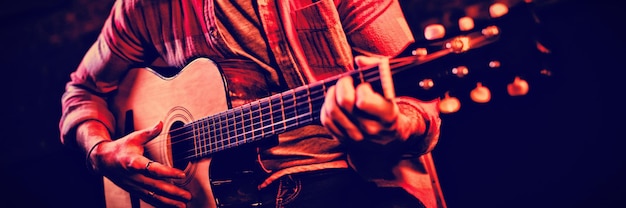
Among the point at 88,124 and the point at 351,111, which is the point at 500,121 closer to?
the point at 351,111

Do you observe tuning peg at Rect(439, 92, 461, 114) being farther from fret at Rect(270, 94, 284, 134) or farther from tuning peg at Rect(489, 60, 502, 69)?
fret at Rect(270, 94, 284, 134)

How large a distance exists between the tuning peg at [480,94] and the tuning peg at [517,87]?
4cm

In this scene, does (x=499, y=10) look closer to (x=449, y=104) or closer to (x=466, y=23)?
(x=466, y=23)

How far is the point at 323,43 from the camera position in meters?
1.30

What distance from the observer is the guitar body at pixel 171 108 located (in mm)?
1312

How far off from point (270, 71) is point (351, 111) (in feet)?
1.74

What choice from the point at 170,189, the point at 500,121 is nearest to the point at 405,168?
the point at 500,121

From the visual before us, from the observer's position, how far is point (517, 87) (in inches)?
29.5

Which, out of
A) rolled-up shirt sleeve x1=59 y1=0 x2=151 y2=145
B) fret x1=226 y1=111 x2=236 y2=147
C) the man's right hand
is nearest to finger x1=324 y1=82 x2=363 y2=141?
fret x1=226 y1=111 x2=236 y2=147

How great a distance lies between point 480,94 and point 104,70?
154cm

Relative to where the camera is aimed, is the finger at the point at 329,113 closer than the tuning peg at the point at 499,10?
No

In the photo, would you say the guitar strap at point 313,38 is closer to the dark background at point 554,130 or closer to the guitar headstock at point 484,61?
the dark background at point 554,130

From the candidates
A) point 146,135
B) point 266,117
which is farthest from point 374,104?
point 146,135

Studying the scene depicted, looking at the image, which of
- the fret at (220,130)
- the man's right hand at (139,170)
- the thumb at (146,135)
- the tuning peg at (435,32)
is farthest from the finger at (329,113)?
the thumb at (146,135)
